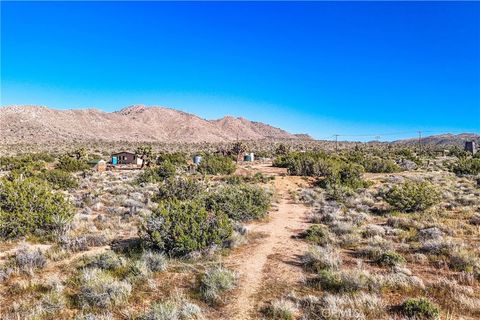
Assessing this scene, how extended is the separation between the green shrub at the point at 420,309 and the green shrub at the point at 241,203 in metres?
9.24

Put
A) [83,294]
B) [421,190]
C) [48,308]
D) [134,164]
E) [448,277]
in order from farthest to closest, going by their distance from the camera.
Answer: [134,164] < [421,190] < [448,277] < [83,294] < [48,308]

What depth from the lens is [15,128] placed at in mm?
122312

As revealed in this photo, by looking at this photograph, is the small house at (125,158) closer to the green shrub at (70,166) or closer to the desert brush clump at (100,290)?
the green shrub at (70,166)

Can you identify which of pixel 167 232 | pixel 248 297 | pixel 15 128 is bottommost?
pixel 248 297

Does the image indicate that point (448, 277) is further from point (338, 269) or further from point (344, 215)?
point (344, 215)

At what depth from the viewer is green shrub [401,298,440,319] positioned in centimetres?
705

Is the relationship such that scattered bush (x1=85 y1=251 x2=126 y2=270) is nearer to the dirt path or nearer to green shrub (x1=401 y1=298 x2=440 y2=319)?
the dirt path

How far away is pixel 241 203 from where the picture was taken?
1670 centimetres

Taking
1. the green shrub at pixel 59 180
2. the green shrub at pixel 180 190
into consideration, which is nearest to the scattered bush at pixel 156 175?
the green shrub at pixel 59 180

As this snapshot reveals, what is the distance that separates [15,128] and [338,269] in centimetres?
13879

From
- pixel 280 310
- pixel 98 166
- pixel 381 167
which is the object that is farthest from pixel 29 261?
pixel 381 167

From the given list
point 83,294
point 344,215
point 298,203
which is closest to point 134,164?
point 298,203

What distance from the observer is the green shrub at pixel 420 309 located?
7.05 metres

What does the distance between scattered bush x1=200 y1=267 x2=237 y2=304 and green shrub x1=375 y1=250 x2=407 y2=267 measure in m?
4.35
